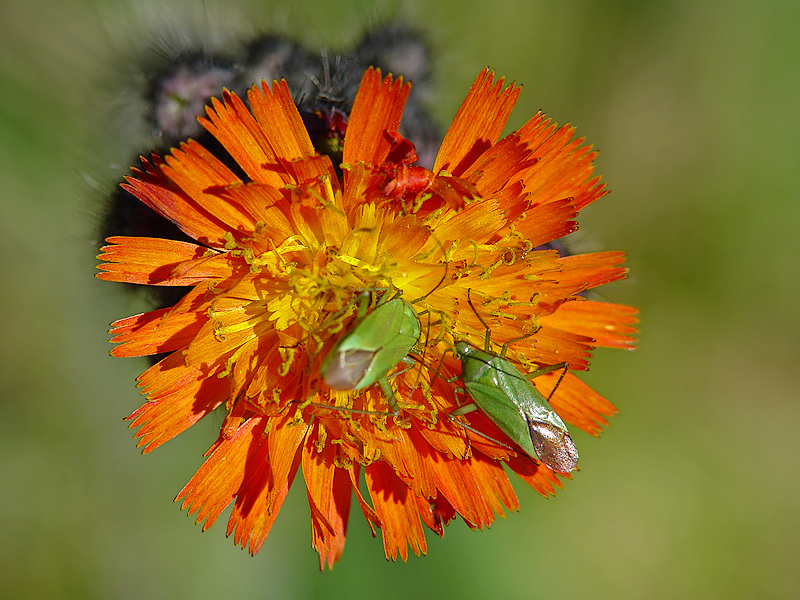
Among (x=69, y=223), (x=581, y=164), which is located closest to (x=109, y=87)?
(x=69, y=223)

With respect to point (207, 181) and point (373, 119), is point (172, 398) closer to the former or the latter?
point (207, 181)

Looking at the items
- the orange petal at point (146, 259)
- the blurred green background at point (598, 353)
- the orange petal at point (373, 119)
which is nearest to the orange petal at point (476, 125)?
the orange petal at point (373, 119)

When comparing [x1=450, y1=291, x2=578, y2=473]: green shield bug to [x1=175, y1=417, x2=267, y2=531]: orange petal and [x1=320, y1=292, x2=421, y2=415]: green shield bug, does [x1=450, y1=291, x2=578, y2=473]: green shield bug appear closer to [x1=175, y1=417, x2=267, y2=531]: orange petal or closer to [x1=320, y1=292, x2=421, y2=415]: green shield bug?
[x1=320, y1=292, x2=421, y2=415]: green shield bug

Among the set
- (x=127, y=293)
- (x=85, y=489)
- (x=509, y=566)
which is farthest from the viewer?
(x=509, y=566)

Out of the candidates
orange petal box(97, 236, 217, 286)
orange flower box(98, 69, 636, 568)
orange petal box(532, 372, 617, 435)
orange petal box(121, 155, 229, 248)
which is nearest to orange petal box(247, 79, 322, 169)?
orange flower box(98, 69, 636, 568)


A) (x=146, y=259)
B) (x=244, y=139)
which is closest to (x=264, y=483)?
(x=146, y=259)

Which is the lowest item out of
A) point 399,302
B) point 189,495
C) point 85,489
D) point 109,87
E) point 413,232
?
point 85,489

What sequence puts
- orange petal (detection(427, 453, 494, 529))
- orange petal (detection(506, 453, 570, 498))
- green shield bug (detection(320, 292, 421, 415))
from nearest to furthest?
green shield bug (detection(320, 292, 421, 415)), orange petal (detection(427, 453, 494, 529)), orange petal (detection(506, 453, 570, 498))

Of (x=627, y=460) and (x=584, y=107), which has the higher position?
(x=584, y=107)

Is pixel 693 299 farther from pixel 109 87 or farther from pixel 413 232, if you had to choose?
pixel 109 87
